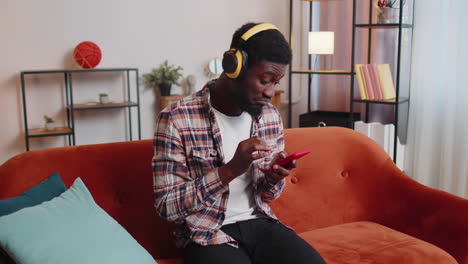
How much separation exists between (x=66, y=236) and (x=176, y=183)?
0.34 meters

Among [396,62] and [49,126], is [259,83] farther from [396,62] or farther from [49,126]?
[49,126]

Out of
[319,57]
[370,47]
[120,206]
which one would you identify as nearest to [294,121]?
[319,57]

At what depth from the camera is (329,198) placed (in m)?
2.12

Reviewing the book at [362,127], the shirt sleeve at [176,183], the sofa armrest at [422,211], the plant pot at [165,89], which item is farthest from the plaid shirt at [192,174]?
the plant pot at [165,89]

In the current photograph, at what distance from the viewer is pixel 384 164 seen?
7.04 ft

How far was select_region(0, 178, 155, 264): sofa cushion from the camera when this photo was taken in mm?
1313

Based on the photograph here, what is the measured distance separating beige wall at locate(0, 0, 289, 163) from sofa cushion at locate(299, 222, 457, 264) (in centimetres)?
287

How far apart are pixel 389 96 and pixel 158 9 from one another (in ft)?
7.19

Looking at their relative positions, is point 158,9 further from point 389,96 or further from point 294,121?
point 389,96

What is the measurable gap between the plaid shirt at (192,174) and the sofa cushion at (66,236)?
0.17m

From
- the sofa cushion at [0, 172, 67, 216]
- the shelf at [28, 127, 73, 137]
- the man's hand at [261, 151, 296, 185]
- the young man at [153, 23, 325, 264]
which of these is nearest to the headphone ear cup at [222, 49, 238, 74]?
the young man at [153, 23, 325, 264]

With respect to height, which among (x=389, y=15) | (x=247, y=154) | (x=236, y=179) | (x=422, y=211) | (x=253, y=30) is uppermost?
(x=389, y=15)

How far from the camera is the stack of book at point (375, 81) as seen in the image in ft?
12.3

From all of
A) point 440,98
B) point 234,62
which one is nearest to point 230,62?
point 234,62
